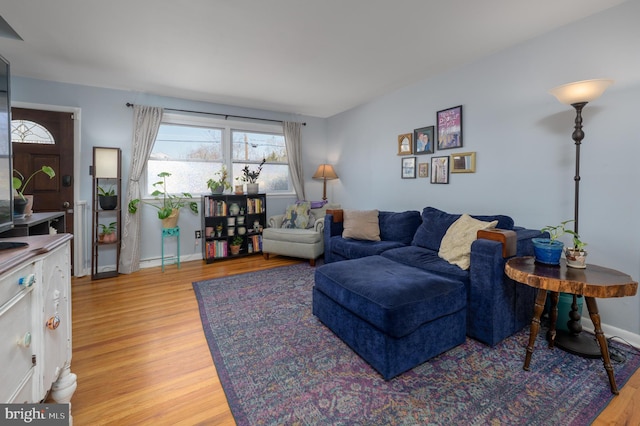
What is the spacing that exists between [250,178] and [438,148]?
9.53ft

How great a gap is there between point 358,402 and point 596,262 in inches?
85.2

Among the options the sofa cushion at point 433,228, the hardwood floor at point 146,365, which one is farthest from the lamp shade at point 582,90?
the hardwood floor at point 146,365

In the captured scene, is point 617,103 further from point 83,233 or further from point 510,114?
point 83,233

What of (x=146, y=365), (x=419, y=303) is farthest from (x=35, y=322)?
(x=419, y=303)

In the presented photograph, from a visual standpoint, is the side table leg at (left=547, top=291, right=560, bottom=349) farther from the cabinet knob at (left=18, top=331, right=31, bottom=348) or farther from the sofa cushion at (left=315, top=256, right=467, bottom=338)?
the cabinet knob at (left=18, top=331, right=31, bottom=348)

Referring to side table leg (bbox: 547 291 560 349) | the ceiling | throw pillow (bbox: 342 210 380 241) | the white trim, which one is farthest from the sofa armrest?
side table leg (bbox: 547 291 560 349)

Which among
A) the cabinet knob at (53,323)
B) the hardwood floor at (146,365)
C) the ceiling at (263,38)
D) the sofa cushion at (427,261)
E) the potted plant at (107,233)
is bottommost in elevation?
the hardwood floor at (146,365)

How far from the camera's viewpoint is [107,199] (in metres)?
3.44

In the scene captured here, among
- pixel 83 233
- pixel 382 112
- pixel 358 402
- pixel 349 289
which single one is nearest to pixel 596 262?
pixel 349 289

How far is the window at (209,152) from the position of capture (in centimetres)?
400

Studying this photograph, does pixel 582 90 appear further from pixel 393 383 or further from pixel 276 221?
pixel 276 221

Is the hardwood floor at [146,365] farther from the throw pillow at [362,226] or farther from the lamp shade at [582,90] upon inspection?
the throw pillow at [362,226]

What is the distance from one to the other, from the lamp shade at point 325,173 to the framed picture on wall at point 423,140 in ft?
5.51

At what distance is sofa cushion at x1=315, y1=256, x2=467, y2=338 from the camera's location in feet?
5.22
